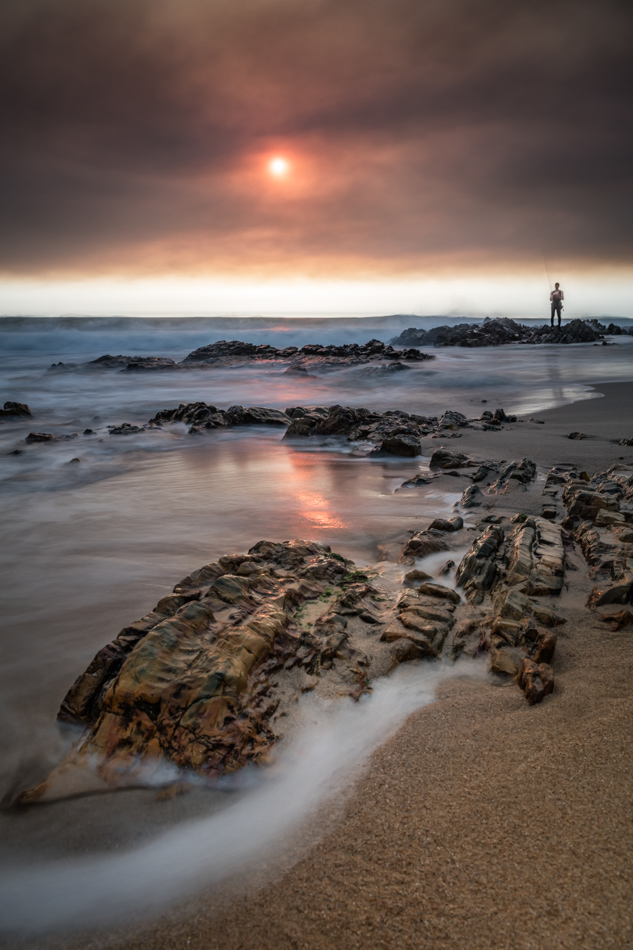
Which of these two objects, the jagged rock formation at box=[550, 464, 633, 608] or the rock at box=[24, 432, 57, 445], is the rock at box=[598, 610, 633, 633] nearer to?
the jagged rock formation at box=[550, 464, 633, 608]

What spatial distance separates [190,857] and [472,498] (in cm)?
313

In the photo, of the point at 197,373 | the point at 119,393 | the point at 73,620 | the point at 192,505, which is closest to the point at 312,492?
the point at 192,505

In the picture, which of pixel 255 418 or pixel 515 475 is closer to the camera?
pixel 515 475

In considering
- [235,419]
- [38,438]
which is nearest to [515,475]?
[235,419]

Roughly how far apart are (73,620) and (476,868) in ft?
7.45

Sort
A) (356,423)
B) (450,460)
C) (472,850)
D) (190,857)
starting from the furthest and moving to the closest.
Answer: (356,423) < (450,460) < (190,857) < (472,850)

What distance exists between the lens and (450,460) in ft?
17.4

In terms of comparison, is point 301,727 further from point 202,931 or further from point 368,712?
point 202,931

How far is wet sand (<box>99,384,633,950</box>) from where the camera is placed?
1002 mm

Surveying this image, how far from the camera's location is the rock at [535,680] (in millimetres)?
1663

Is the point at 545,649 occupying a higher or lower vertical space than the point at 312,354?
lower

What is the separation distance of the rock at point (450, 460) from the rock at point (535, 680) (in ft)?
11.7

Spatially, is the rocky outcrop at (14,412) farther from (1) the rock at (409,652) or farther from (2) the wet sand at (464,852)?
(2) the wet sand at (464,852)

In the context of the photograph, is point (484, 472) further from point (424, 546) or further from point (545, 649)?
point (545, 649)
